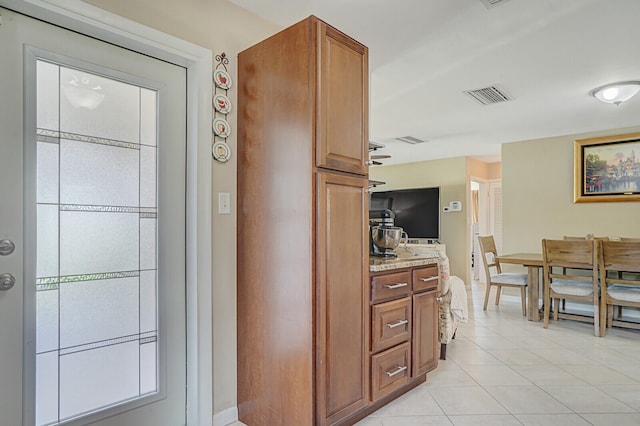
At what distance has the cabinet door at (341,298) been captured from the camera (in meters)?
1.73

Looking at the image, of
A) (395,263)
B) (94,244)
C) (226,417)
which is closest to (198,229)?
(94,244)

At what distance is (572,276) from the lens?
392cm

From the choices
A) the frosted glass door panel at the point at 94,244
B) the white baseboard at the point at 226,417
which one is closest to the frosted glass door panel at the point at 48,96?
the frosted glass door panel at the point at 94,244

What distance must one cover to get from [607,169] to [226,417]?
529 cm

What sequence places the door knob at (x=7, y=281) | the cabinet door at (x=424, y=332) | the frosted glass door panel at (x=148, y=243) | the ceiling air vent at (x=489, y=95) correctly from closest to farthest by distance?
the door knob at (x=7, y=281) → the frosted glass door panel at (x=148, y=243) → the cabinet door at (x=424, y=332) → the ceiling air vent at (x=489, y=95)

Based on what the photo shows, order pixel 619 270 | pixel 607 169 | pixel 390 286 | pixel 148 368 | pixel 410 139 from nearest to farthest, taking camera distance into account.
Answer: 1. pixel 148 368
2. pixel 390 286
3. pixel 619 270
4. pixel 607 169
5. pixel 410 139

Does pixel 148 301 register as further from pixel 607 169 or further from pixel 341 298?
pixel 607 169

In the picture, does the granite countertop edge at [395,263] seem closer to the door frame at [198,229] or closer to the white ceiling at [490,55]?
the door frame at [198,229]

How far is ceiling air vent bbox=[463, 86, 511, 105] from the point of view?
344 cm

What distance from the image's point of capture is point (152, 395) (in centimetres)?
182

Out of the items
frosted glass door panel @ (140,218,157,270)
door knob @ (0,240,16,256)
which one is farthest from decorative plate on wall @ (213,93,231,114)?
door knob @ (0,240,16,256)

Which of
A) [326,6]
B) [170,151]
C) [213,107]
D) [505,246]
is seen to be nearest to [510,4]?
[326,6]

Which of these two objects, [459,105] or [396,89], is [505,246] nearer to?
[459,105]

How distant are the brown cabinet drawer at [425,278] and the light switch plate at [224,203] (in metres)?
1.24
